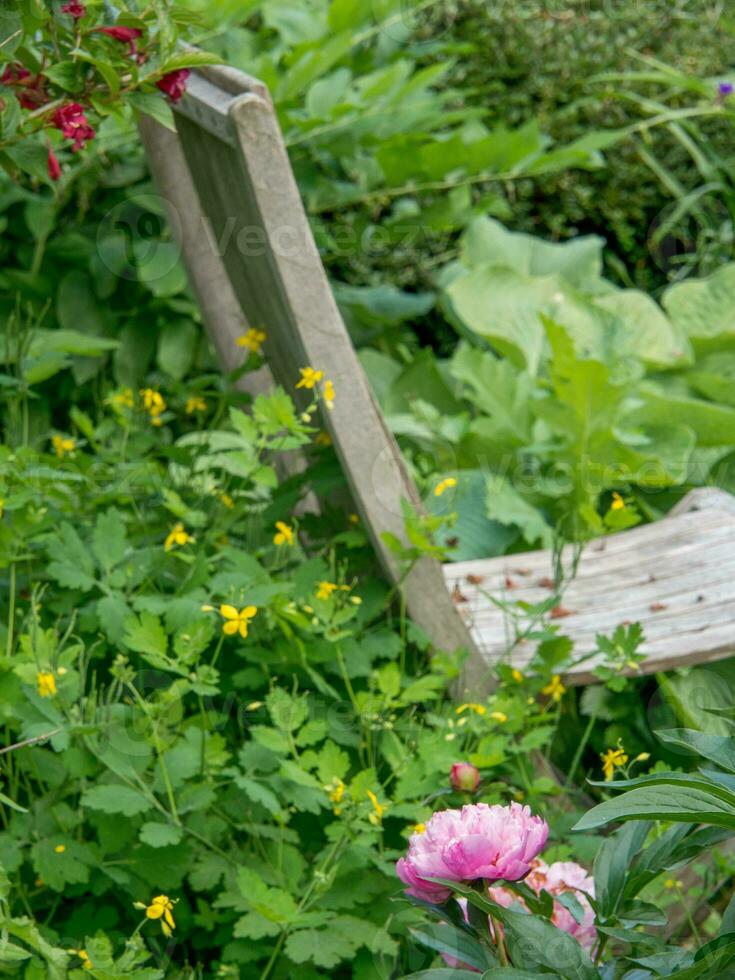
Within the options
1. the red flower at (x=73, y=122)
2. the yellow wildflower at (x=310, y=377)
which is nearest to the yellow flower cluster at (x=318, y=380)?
the yellow wildflower at (x=310, y=377)

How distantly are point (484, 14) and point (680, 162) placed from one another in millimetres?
853

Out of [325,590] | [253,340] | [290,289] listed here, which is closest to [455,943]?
[325,590]

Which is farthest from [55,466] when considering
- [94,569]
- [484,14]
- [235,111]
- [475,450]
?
[484,14]

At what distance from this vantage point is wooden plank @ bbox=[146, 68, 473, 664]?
155 centimetres

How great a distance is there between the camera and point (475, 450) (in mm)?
2762

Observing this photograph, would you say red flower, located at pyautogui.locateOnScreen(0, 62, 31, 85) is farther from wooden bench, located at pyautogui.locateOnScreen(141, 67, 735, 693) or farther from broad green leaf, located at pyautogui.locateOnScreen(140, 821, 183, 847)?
broad green leaf, located at pyautogui.locateOnScreen(140, 821, 183, 847)

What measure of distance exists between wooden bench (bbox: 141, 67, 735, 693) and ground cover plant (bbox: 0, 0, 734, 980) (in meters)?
0.05

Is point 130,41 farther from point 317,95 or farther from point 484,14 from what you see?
point 484,14

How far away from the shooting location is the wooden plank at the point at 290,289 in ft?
5.08

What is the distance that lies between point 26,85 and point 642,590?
45.9 inches

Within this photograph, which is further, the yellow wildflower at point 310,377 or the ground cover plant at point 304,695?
the yellow wildflower at point 310,377

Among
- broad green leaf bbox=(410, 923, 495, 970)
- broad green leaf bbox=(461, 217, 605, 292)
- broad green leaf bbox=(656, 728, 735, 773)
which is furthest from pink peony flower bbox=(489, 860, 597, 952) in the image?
broad green leaf bbox=(461, 217, 605, 292)

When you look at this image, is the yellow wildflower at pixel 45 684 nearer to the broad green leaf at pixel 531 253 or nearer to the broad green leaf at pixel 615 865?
the broad green leaf at pixel 615 865

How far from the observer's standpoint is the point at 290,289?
1587 millimetres
